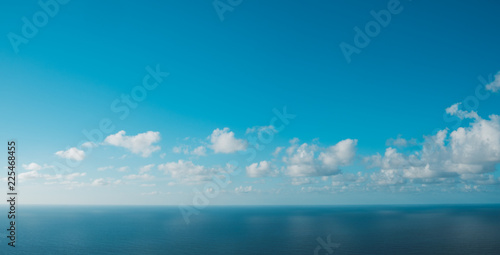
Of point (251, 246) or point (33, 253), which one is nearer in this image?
point (33, 253)

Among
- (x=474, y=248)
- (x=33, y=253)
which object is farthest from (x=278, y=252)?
(x=33, y=253)

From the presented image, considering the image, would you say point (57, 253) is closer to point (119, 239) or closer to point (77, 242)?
point (77, 242)

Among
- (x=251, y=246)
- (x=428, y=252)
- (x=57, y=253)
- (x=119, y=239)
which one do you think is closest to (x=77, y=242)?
(x=119, y=239)

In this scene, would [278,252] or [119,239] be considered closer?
[278,252]

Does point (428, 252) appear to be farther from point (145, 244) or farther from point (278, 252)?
point (145, 244)

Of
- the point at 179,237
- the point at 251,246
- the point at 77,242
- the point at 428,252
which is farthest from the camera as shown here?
the point at 179,237

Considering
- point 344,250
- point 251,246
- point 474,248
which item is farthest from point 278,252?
point 474,248

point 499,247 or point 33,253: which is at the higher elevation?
point 33,253

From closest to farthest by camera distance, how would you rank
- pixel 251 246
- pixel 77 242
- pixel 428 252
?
pixel 428 252 → pixel 251 246 → pixel 77 242

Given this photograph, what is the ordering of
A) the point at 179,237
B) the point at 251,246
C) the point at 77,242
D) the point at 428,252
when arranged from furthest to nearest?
the point at 179,237 < the point at 77,242 < the point at 251,246 < the point at 428,252
